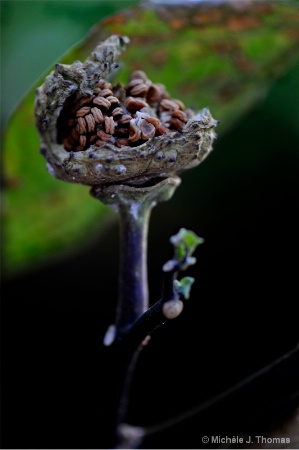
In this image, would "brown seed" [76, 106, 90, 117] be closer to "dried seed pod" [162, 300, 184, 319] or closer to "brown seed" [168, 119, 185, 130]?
"brown seed" [168, 119, 185, 130]

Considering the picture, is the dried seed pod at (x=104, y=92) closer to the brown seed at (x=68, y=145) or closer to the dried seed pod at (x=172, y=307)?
the brown seed at (x=68, y=145)

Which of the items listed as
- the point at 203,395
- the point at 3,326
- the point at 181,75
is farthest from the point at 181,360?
the point at 181,75

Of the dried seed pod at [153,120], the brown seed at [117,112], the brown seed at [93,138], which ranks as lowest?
the brown seed at [93,138]

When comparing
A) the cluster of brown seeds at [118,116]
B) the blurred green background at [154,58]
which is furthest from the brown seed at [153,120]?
the blurred green background at [154,58]

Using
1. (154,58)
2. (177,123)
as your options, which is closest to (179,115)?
(177,123)

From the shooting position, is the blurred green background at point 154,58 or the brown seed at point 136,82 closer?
the brown seed at point 136,82

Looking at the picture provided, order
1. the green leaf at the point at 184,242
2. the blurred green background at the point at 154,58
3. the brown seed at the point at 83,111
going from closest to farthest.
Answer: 1. the green leaf at the point at 184,242
2. the brown seed at the point at 83,111
3. the blurred green background at the point at 154,58
